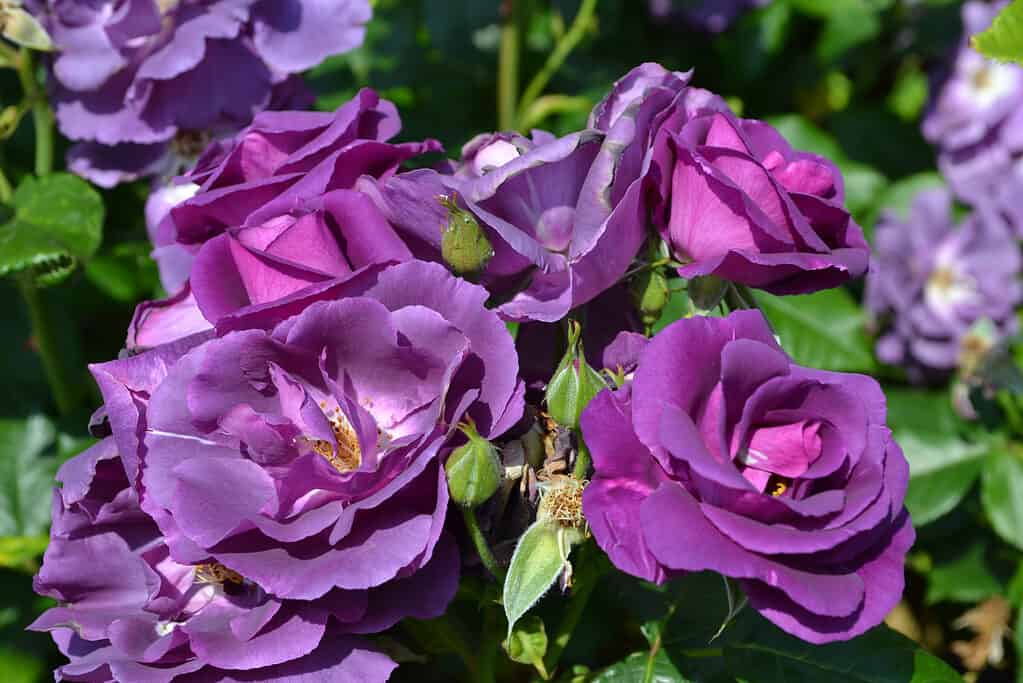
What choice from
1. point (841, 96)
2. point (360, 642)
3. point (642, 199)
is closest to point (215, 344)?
point (360, 642)

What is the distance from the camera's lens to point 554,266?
115 centimetres

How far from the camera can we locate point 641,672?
1310 mm

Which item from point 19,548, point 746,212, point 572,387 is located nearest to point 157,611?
point 572,387

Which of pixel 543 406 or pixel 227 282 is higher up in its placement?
pixel 227 282

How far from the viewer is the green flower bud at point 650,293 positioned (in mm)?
1194

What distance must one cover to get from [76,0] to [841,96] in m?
2.21

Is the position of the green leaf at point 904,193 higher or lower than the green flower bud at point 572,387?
lower

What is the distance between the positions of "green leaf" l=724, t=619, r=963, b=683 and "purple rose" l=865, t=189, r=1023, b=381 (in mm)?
1344

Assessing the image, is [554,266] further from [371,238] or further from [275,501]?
[275,501]

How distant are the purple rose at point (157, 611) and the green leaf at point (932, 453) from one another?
1.21 m

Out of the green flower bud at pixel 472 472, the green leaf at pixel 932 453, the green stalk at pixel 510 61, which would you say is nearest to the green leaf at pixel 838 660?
the green flower bud at pixel 472 472

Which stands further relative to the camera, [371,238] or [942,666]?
[942,666]

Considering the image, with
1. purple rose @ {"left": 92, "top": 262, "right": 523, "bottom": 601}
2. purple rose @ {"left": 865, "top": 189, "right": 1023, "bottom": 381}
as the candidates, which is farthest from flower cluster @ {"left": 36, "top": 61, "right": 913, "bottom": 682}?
purple rose @ {"left": 865, "top": 189, "right": 1023, "bottom": 381}

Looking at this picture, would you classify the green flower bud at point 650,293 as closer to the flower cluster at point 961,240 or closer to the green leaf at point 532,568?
the green leaf at point 532,568
